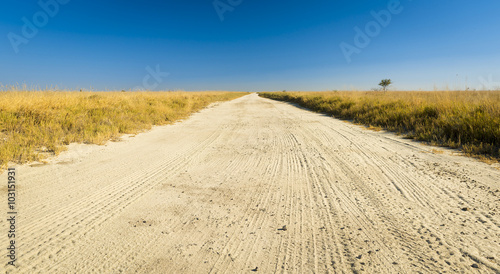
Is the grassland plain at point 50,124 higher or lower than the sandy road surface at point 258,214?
higher

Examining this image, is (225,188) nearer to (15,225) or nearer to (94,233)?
(94,233)

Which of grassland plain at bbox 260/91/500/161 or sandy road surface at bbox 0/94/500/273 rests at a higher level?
grassland plain at bbox 260/91/500/161

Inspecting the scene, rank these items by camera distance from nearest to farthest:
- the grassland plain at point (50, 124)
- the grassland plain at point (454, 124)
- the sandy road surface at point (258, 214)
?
1. the sandy road surface at point (258, 214)
2. the grassland plain at point (50, 124)
3. the grassland plain at point (454, 124)

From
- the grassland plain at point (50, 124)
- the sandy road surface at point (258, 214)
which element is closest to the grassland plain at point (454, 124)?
the sandy road surface at point (258, 214)

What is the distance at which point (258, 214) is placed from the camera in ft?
7.86

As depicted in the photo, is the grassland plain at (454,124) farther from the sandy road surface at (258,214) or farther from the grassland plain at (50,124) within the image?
the grassland plain at (50,124)

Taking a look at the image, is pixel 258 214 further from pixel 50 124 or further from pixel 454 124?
pixel 454 124

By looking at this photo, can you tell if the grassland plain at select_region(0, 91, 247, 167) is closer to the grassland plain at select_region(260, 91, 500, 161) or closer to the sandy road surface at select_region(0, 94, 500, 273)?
the sandy road surface at select_region(0, 94, 500, 273)

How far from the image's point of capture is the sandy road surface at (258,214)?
1.73 metres

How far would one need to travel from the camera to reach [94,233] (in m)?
2.06

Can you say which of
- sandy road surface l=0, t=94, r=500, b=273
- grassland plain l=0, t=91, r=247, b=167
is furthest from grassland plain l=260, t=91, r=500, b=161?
grassland plain l=0, t=91, r=247, b=167

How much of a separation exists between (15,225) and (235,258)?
7.03 ft

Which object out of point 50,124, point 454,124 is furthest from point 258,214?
point 454,124

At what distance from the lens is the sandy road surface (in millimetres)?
1728
